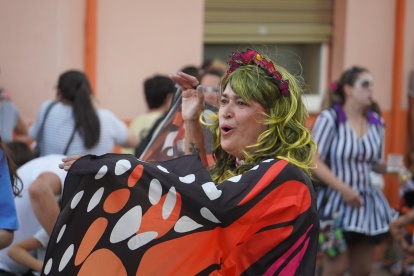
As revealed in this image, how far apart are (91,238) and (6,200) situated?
58 centimetres

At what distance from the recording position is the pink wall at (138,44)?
5.35 metres

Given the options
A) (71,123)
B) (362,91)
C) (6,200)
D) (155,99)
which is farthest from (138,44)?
(6,200)

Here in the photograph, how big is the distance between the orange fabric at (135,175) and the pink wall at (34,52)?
334 cm

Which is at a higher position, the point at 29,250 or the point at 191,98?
the point at 191,98

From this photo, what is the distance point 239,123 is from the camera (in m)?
2.15

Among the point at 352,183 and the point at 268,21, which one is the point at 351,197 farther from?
the point at 268,21

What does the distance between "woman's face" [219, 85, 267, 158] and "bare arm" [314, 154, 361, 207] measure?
6.79 ft

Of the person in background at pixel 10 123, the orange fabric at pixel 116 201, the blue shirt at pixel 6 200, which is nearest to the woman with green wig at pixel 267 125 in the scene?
the orange fabric at pixel 116 201

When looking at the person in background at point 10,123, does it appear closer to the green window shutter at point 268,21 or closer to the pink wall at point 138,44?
the pink wall at point 138,44

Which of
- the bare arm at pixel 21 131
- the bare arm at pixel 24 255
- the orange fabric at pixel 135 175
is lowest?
the bare arm at pixel 24 255

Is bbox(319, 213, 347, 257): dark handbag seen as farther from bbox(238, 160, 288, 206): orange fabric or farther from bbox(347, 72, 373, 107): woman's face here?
bbox(238, 160, 288, 206): orange fabric

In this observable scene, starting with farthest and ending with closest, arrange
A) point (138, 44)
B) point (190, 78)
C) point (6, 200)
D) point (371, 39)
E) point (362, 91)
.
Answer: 1. point (371, 39)
2. point (138, 44)
3. point (362, 91)
4. point (190, 78)
5. point (6, 200)

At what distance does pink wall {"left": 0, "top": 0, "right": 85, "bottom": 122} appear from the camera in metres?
4.86

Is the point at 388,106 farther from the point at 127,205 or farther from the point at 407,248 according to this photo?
the point at 127,205
